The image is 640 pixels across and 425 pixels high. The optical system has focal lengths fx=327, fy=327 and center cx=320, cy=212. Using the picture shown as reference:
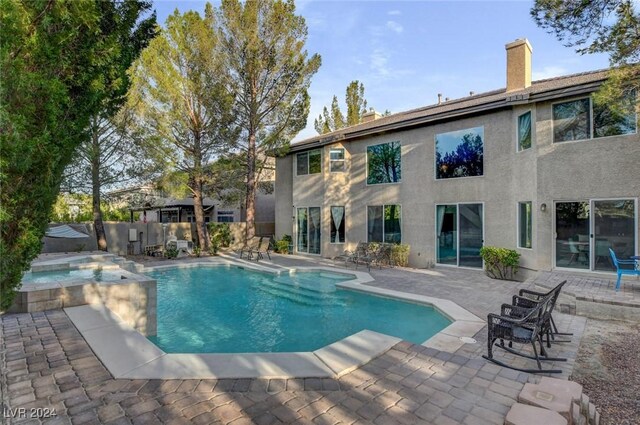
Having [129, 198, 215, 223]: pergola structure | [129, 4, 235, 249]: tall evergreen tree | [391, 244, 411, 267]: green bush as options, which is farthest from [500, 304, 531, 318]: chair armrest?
[129, 198, 215, 223]: pergola structure

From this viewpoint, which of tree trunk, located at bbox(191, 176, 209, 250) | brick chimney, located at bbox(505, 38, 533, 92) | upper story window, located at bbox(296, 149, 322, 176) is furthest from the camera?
tree trunk, located at bbox(191, 176, 209, 250)

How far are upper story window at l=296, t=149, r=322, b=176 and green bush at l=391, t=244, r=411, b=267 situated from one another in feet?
19.8

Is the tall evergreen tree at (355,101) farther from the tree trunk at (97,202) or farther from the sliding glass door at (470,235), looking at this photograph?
the tree trunk at (97,202)

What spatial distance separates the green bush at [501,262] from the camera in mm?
11594

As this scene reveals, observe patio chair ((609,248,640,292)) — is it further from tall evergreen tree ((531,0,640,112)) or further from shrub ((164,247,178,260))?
shrub ((164,247,178,260))

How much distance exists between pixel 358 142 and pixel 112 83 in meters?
13.5

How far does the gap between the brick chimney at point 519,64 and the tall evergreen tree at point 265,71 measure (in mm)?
9151

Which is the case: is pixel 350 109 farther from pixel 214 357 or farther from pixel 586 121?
pixel 214 357

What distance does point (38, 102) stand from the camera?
10.2 ft

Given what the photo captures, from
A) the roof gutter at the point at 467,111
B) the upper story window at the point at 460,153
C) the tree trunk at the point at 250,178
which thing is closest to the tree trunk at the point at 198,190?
the tree trunk at the point at 250,178

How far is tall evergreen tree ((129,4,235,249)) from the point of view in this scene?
16.8m

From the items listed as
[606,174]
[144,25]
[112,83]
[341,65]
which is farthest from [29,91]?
[341,65]

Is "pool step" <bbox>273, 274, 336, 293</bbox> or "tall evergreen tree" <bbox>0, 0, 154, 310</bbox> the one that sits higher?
"tall evergreen tree" <bbox>0, 0, 154, 310</bbox>

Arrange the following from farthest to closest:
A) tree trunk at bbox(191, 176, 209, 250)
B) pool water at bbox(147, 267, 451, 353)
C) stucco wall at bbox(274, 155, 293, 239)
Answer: stucco wall at bbox(274, 155, 293, 239)
tree trunk at bbox(191, 176, 209, 250)
pool water at bbox(147, 267, 451, 353)
